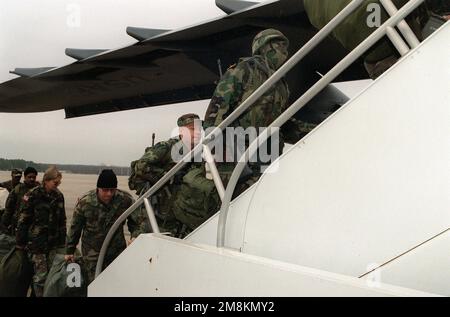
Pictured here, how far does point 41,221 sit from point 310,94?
3.92m

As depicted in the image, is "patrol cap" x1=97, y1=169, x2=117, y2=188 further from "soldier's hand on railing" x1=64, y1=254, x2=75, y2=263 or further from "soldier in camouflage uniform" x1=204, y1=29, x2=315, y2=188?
"soldier in camouflage uniform" x1=204, y1=29, x2=315, y2=188

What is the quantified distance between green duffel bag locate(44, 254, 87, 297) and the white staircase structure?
237 centimetres

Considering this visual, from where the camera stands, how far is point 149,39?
6297mm

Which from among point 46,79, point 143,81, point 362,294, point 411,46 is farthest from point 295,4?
point 46,79

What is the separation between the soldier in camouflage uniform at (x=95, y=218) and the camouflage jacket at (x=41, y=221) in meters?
0.62

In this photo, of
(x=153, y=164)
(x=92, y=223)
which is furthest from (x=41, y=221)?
(x=153, y=164)

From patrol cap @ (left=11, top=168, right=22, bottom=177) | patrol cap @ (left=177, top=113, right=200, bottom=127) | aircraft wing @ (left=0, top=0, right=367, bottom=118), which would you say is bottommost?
patrol cap @ (left=177, top=113, right=200, bottom=127)

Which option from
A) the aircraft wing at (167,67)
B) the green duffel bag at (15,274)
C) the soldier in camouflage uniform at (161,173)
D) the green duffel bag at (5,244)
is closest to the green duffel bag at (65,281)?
the green duffel bag at (15,274)

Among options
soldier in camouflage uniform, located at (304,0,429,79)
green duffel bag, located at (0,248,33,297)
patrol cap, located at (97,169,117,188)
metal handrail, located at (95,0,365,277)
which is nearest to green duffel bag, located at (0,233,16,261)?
green duffel bag, located at (0,248,33,297)

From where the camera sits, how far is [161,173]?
3.29 meters

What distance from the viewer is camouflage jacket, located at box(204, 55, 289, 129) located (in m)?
2.00

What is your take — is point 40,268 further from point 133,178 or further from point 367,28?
point 367,28

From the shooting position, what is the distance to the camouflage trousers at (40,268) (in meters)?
4.09
